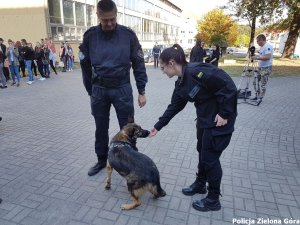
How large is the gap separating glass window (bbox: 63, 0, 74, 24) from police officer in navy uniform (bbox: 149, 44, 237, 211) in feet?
72.8

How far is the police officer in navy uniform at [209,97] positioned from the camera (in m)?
2.49

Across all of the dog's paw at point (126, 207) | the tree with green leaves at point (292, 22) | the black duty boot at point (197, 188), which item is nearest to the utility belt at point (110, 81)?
the dog's paw at point (126, 207)

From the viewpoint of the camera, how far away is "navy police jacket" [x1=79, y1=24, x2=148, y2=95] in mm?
3262

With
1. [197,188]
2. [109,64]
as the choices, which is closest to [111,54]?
[109,64]

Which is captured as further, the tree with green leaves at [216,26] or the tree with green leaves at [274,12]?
the tree with green leaves at [216,26]

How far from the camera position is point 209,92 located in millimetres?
2574

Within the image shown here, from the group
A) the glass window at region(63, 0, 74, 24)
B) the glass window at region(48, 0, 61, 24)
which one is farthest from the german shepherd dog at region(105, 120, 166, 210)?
the glass window at region(63, 0, 74, 24)

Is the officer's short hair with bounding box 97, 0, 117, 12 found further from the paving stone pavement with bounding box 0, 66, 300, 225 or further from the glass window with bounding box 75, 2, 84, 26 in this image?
the glass window with bounding box 75, 2, 84, 26

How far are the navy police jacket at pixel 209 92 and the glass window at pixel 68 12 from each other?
73.3ft

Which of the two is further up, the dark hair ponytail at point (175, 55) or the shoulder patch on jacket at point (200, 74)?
the dark hair ponytail at point (175, 55)

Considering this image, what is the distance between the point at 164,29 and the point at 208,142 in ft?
184

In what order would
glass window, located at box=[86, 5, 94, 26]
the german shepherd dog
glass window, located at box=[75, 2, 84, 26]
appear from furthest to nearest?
Answer: glass window, located at box=[86, 5, 94, 26]
glass window, located at box=[75, 2, 84, 26]
the german shepherd dog

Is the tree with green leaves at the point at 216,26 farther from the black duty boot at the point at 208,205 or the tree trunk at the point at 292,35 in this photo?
the black duty boot at the point at 208,205

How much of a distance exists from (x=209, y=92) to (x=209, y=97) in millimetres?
66
